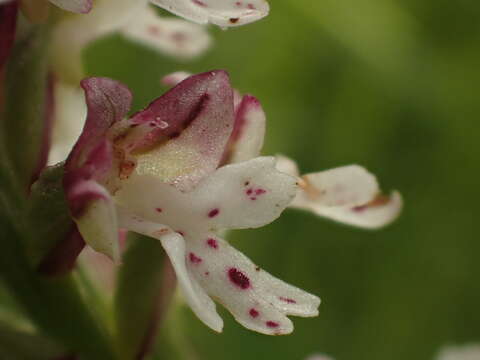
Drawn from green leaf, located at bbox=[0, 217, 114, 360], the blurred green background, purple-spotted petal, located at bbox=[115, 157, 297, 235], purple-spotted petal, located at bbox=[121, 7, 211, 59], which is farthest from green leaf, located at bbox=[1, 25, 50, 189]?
the blurred green background

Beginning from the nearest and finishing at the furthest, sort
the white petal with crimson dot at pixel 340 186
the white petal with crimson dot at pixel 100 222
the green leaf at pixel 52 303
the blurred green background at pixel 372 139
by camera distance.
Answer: the white petal with crimson dot at pixel 100 222 → the green leaf at pixel 52 303 → the white petal with crimson dot at pixel 340 186 → the blurred green background at pixel 372 139

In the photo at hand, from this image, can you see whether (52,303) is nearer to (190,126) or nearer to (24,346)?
(24,346)

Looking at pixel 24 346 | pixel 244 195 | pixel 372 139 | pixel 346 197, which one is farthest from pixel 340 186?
pixel 372 139

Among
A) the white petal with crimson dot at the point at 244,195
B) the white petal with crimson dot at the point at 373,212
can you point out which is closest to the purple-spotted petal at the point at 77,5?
the white petal with crimson dot at the point at 244,195

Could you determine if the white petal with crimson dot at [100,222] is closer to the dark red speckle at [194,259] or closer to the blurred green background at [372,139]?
the dark red speckle at [194,259]

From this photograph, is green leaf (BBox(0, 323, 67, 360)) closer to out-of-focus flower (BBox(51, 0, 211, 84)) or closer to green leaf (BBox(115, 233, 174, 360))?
green leaf (BBox(115, 233, 174, 360))

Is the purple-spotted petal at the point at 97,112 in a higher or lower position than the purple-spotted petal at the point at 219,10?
lower
